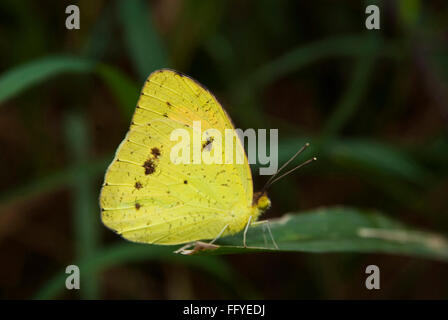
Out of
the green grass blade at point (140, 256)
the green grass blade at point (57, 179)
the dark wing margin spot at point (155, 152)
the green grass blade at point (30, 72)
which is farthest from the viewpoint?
the green grass blade at point (57, 179)

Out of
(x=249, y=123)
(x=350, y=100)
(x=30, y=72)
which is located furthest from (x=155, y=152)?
(x=350, y=100)

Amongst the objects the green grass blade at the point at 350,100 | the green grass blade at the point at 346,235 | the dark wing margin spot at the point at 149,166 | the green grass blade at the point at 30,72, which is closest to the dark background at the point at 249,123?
the green grass blade at the point at 350,100

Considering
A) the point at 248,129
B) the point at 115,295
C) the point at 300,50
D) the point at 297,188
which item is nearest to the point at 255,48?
the point at 300,50

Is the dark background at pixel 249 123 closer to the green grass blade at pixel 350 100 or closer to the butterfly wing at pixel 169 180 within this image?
the green grass blade at pixel 350 100

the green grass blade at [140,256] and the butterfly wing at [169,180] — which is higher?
the butterfly wing at [169,180]

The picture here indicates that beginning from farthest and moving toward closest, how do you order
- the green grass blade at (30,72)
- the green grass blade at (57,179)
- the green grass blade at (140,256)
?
the green grass blade at (57,179), the green grass blade at (140,256), the green grass blade at (30,72)

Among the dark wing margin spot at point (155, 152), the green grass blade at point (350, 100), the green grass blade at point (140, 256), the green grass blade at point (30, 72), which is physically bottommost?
the green grass blade at point (140, 256)

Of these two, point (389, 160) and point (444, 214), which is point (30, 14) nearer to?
point (389, 160)
